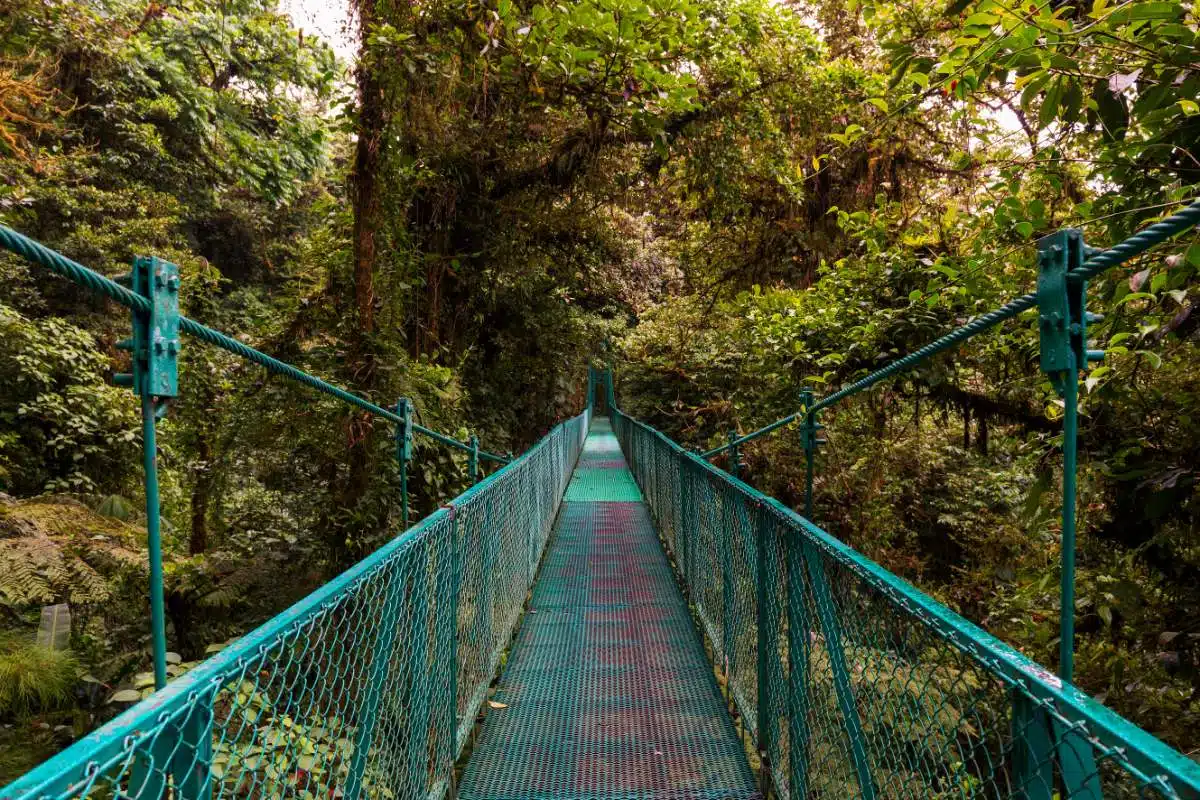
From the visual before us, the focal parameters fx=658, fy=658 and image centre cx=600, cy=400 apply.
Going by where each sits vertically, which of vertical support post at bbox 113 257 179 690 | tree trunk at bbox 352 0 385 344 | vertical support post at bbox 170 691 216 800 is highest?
tree trunk at bbox 352 0 385 344

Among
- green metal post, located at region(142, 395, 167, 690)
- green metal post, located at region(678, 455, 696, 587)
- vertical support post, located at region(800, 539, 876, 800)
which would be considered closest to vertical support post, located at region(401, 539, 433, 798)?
green metal post, located at region(142, 395, 167, 690)

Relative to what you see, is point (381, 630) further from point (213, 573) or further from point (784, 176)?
point (784, 176)

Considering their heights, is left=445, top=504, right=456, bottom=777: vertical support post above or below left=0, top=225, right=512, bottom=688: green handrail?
below

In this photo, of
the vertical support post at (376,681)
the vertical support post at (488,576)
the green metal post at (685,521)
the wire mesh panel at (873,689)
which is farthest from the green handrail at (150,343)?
the green metal post at (685,521)

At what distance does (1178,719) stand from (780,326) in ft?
11.4

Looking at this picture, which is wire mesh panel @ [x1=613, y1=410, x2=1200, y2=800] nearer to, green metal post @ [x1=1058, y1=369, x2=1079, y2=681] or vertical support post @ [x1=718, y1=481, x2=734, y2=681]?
vertical support post @ [x1=718, y1=481, x2=734, y2=681]

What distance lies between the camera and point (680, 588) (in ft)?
16.6

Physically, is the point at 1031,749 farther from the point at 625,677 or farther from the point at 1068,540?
the point at 625,677

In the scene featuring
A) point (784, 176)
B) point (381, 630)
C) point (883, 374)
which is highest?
point (784, 176)

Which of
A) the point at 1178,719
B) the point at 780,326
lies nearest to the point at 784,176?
the point at 780,326

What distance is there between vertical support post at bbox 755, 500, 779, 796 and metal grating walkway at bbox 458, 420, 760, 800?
0.17m

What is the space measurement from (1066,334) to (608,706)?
2614mm

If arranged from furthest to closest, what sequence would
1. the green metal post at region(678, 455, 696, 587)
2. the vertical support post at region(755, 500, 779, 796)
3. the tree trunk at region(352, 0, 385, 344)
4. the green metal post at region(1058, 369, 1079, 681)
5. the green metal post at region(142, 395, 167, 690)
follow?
1. the tree trunk at region(352, 0, 385, 344)
2. the green metal post at region(678, 455, 696, 587)
3. the vertical support post at region(755, 500, 779, 796)
4. the green metal post at region(142, 395, 167, 690)
5. the green metal post at region(1058, 369, 1079, 681)

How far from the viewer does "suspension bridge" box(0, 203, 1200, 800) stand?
3.33 ft
